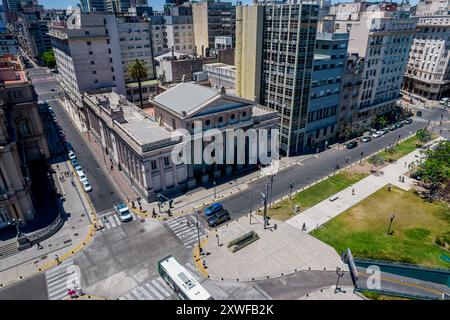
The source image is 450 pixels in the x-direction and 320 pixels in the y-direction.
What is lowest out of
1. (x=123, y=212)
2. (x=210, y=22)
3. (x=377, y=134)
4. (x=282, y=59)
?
(x=377, y=134)

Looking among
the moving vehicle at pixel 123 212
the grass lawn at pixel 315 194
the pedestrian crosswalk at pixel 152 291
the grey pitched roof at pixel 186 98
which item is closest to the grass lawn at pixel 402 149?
the grass lawn at pixel 315 194

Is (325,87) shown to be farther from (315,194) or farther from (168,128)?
(168,128)

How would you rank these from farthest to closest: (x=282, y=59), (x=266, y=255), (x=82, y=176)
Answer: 1. (x=282, y=59)
2. (x=82, y=176)
3. (x=266, y=255)

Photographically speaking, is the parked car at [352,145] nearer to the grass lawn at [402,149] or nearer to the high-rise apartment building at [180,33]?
the grass lawn at [402,149]

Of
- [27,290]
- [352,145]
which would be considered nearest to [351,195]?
[352,145]

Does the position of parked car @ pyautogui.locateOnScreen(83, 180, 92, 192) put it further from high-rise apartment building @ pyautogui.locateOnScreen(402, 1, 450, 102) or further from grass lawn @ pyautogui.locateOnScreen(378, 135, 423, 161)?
high-rise apartment building @ pyautogui.locateOnScreen(402, 1, 450, 102)
